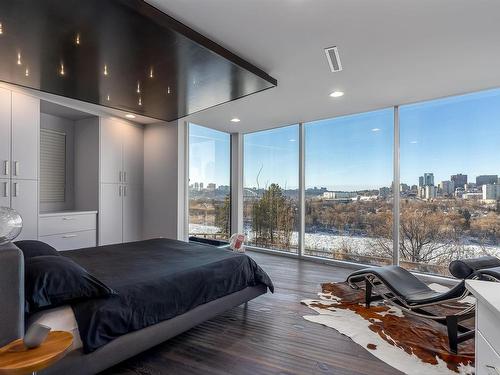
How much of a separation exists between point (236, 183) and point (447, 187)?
384 centimetres

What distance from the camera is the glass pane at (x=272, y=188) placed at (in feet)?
19.1

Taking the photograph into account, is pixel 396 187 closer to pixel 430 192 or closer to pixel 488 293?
pixel 430 192

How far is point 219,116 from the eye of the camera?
506 centimetres

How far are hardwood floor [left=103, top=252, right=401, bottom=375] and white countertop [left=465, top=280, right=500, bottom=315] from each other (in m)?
1.19

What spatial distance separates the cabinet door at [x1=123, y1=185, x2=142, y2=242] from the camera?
5219mm

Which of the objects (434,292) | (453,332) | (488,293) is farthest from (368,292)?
(488,293)

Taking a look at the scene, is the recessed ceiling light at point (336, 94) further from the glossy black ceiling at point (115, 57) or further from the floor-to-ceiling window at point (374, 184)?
the floor-to-ceiling window at point (374, 184)

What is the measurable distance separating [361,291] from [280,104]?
2.81 meters

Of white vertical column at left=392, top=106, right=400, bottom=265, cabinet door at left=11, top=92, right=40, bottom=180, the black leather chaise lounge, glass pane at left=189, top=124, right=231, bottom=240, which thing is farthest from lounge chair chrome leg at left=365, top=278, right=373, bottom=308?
cabinet door at left=11, top=92, right=40, bottom=180

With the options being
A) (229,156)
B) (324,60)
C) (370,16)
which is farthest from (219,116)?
(370,16)

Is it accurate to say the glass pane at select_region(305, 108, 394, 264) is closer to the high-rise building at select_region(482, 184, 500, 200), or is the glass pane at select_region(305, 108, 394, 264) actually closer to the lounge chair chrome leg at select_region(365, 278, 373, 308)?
the high-rise building at select_region(482, 184, 500, 200)

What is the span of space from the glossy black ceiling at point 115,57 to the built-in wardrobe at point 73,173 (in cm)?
77

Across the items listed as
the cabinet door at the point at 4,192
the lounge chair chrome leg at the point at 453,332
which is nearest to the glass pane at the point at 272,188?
the lounge chair chrome leg at the point at 453,332

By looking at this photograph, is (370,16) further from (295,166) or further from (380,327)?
(295,166)
